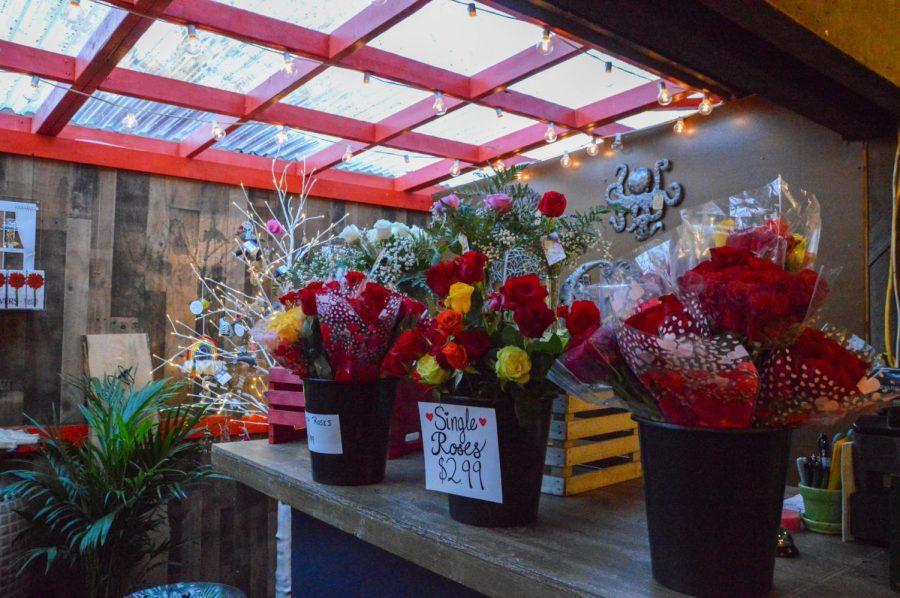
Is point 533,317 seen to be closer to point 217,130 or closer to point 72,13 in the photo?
point 72,13

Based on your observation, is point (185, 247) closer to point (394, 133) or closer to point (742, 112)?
point (394, 133)

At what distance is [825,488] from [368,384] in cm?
71

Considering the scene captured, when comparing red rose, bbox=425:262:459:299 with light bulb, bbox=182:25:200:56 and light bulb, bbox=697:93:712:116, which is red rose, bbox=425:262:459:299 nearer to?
light bulb, bbox=182:25:200:56

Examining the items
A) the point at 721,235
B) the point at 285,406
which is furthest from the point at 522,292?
the point at 285,406

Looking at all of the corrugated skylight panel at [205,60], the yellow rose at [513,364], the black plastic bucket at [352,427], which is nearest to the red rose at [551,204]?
the yellow rose at [513,364]

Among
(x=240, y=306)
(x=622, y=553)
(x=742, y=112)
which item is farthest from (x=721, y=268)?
(x=240, y=306)

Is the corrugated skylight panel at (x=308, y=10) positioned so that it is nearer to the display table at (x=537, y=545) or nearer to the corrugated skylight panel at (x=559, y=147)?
the corrugated skylight panel at (x=559, y=147)

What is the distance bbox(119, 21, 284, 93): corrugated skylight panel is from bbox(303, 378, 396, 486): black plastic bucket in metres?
1.91

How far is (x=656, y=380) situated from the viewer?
2.15 feet

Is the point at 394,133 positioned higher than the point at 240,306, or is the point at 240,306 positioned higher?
the point at 394,133

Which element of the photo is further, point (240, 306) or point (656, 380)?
point (240, 306)

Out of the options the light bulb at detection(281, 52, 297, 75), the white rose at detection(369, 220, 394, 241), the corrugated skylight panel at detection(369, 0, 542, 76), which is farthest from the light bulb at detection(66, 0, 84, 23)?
the white rose at detection(369, 220, 394, 241)

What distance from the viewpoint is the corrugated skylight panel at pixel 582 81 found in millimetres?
2732

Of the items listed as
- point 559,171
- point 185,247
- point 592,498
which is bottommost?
point 592,498
